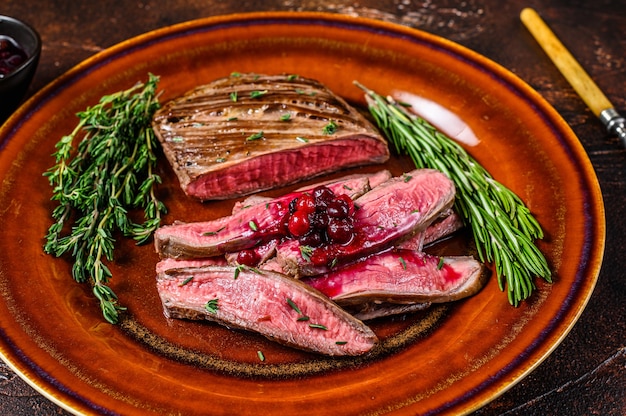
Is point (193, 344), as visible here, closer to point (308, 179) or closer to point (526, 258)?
point (308, 179)

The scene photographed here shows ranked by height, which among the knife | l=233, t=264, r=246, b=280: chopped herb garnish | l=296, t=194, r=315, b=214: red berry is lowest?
Answer: l=233, t=264, r=246, b=280: chopped herb garnish

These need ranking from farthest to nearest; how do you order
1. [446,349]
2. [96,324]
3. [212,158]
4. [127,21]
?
1. [127,21]
2. [212,158]
3. [96,324]
4. [446,349]

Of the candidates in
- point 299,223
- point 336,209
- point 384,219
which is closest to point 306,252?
point 299,223

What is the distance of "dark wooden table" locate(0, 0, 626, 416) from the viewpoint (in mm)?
3369

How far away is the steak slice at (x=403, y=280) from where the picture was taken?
305 centimetres

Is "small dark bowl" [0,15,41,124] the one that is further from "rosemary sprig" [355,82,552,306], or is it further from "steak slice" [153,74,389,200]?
"rosemary sprig" [355,82,552,306]

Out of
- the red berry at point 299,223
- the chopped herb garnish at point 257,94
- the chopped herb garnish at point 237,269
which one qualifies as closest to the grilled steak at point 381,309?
the red berry at point 299,223

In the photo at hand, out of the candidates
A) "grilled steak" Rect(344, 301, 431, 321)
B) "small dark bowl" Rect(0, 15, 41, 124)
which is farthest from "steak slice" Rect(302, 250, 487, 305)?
"small dark bowl" Rect(0, 15, 41, 124)

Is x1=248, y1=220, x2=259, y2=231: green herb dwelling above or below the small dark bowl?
below

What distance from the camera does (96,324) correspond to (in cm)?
314

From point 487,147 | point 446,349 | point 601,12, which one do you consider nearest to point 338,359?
point 446,349

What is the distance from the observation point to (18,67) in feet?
12.8

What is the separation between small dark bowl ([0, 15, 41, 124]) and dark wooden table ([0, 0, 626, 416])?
0.45 m

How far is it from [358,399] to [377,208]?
39.6 inches
